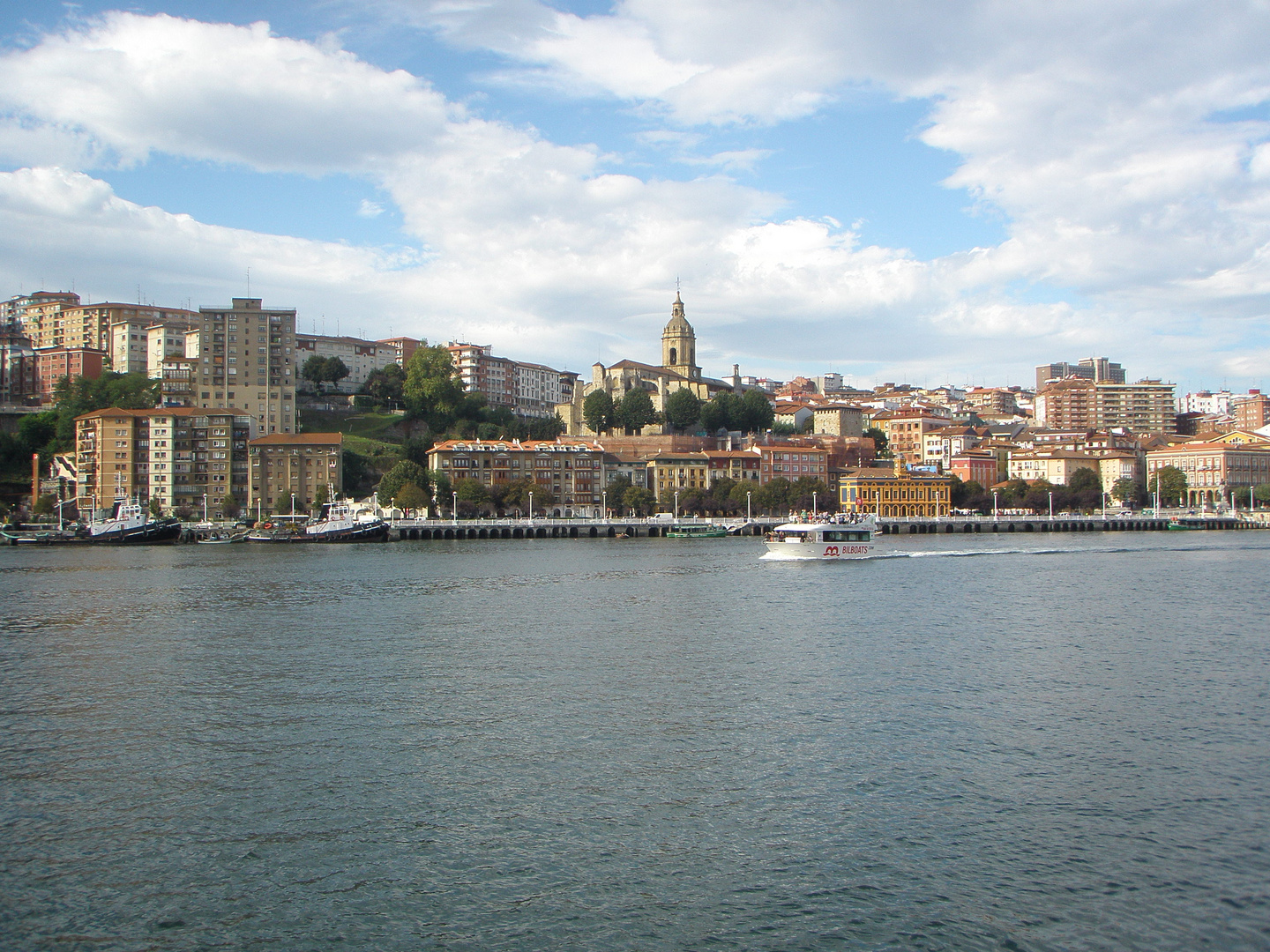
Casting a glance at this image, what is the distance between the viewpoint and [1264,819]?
10.4 m

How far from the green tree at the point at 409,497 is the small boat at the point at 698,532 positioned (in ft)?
57.7

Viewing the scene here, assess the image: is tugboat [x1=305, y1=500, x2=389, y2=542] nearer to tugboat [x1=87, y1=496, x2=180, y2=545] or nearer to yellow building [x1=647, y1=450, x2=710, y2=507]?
tugboat [x1=87, y1=496, x2=180, y2=545]

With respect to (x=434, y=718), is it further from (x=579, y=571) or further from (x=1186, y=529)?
(x=1186, y=529)

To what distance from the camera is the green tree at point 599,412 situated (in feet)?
342

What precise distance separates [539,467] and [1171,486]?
57.1m

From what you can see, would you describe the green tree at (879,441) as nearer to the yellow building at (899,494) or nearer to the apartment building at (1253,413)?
the yellow building at (899,494)

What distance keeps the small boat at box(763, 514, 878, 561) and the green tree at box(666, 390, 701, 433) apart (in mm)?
59068

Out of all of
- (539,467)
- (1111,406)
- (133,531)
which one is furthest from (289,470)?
(1111,406)

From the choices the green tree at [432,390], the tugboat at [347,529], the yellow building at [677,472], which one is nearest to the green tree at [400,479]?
the tugboat at [347,529]

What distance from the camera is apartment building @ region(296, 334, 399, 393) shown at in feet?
349

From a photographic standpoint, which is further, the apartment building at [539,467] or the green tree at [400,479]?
the apartment building at [539,467]

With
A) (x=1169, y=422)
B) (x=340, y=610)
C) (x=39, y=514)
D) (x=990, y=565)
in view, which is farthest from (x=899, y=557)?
(x=1169, y=422)

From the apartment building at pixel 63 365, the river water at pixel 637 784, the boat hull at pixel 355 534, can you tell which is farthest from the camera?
the apartment building at pixel 63 365

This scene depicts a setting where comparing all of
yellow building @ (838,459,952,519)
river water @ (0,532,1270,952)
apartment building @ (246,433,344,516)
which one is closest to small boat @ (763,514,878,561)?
river water @ (0,532,1270,952)
